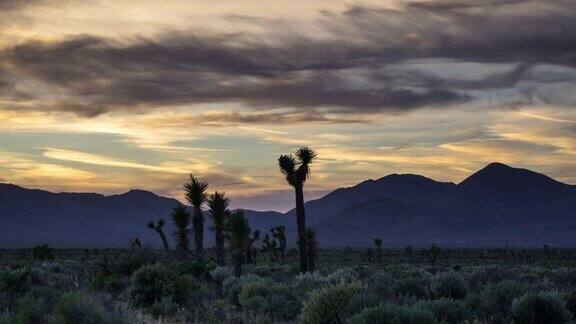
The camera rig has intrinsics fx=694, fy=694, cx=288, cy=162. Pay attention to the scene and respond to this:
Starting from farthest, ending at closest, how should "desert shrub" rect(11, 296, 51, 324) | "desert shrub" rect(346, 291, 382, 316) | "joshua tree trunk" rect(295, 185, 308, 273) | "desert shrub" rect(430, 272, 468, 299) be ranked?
"joshua tree trunk" rect(295, 185, 308, 273) < "desert shrub" rect(430, 272, 468, 299) < "desert shrub" rect(346, 291, 382, 316) < "desert shrub" rect(11, 296, 51, 324)

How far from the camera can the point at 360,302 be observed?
15336 millimetres

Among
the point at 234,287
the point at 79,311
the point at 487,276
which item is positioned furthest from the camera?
the point at 487,276

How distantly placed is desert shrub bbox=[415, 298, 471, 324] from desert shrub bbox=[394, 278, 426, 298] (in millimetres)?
5026

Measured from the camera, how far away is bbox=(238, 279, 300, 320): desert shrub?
749 inches

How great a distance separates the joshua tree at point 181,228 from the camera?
5244 centimetres

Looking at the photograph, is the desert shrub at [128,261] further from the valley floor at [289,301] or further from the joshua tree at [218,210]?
the joshua tree at [218,210]

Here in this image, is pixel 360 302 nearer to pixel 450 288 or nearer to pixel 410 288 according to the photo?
pixel 450 288

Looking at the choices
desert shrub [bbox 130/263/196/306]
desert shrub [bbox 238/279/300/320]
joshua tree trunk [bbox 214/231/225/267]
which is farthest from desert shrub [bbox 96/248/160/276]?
joshua tree trunk [bbox 214/231/225/267]

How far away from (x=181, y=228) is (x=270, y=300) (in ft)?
112

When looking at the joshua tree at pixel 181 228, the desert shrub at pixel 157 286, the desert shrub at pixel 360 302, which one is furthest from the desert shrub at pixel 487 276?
the joshua tree at pixel 181 228

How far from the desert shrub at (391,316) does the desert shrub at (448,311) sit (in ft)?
6.65

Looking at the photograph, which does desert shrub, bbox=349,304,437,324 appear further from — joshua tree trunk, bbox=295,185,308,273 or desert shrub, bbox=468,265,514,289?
joshua tree trunk, bbox=295,185,308,273

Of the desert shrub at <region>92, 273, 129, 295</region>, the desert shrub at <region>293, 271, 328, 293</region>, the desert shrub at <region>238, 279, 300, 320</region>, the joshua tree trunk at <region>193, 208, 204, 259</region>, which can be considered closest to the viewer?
the desert shrub at <region>238, 279, 300, 320</region>

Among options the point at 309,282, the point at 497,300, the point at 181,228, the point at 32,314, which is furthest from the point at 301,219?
the point at 32,314
